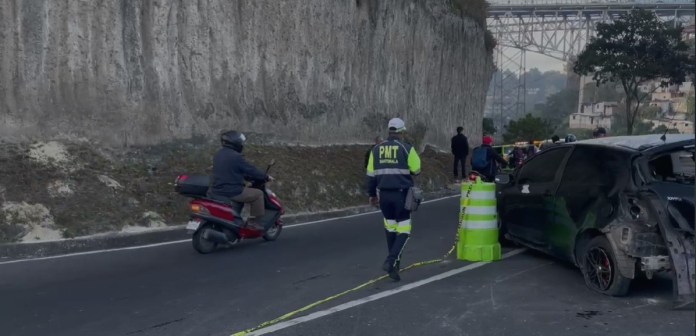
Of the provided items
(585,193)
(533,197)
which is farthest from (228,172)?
(585,193)

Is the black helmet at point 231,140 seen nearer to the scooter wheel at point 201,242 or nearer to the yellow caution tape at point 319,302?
the scooter wheel at point 201,242

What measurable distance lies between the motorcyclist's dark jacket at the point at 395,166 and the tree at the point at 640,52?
30097 mm

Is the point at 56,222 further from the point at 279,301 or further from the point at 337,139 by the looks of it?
the point at 337,139

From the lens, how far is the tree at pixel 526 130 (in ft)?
147

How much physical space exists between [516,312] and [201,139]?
1144 cm

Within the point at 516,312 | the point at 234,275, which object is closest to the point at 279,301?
the point at 234,275

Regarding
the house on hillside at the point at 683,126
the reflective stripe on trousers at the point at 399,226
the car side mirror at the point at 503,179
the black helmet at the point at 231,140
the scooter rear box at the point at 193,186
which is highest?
the house on hillside at the point at 683,126

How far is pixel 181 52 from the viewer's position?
17.1 m

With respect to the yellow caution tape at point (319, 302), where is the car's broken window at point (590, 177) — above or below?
above

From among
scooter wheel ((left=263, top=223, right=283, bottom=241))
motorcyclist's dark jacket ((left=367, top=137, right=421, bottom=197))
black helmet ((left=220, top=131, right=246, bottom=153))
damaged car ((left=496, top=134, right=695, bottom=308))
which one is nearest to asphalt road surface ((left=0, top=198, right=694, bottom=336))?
damaged car ((left=496, top=134, right=695, bottom=308))

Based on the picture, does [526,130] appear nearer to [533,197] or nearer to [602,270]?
[533,197]

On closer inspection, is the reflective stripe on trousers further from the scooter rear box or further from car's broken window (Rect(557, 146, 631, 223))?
the scooter rear box

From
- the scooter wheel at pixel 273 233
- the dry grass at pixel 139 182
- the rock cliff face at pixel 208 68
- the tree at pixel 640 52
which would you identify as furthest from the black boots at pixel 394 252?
the tree at pixel 640 52

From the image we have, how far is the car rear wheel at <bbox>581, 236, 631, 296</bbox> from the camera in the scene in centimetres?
723
